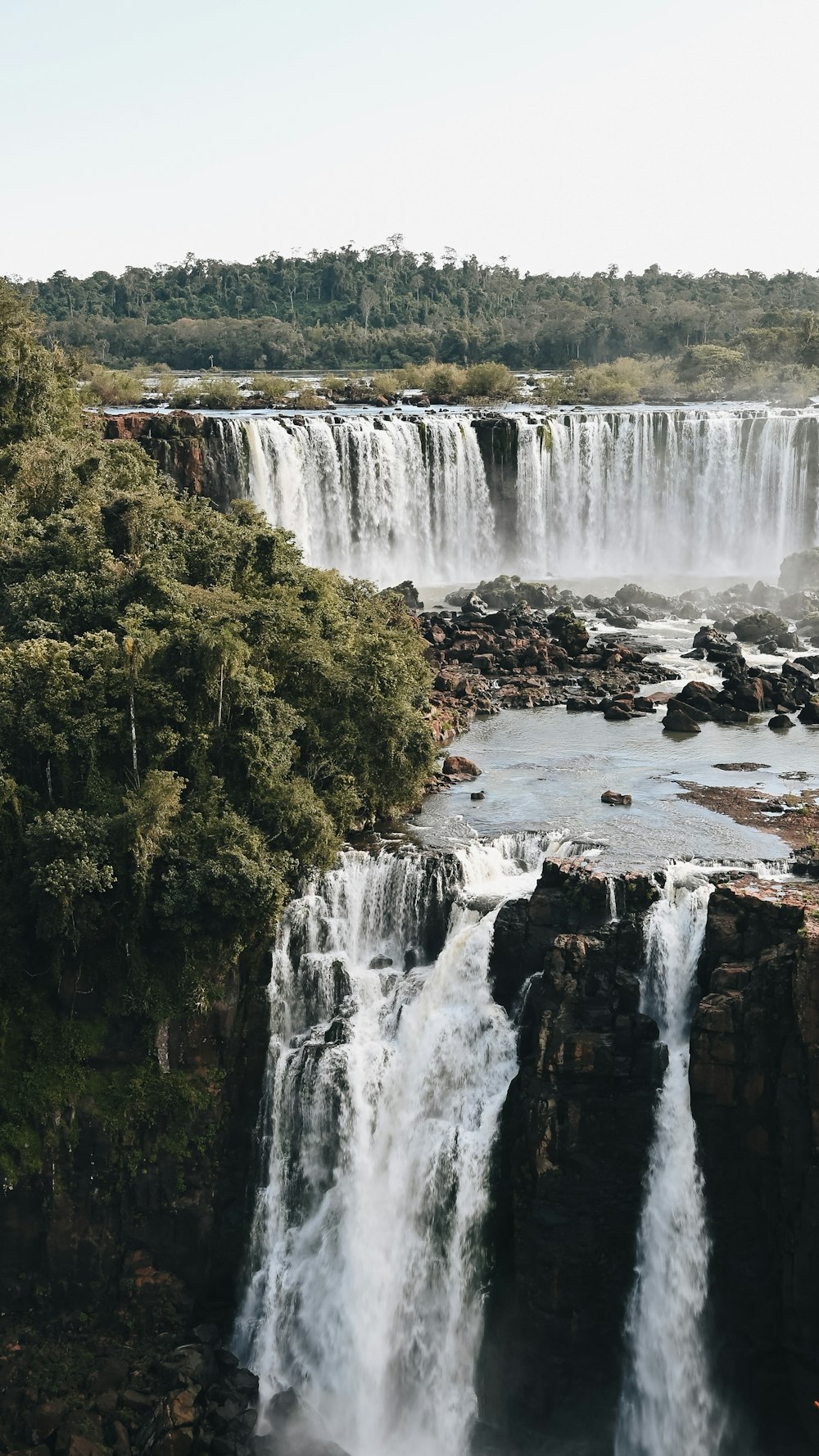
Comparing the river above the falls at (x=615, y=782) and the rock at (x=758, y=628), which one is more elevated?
the rock at (x=758, y=628)

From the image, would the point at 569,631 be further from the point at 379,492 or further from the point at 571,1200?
the point at 571,1200

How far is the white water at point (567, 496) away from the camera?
5219 cm

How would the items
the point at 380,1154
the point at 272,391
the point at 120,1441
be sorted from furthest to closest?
the point at 272,391 → the point at 380,1154 → the point at 120,1441

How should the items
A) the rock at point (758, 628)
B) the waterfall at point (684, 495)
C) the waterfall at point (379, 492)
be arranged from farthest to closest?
the waterfall at point (684, 495), the waterfall at point (379, 492), the rock at point (758, 628)

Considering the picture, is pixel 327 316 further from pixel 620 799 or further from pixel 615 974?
pixel 615 974

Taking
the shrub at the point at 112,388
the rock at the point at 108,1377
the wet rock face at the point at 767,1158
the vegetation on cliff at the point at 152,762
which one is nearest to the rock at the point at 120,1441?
the rock at the point at 108,1377

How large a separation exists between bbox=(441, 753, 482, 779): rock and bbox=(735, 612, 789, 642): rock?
16108 millimetres

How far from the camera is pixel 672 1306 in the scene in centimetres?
2002

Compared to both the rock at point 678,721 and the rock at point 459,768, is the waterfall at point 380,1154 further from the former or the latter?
the rock at point 678,721

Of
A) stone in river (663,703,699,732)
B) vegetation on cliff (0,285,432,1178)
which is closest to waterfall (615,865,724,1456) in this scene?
vegetation on cliff (0,285,432,1178)

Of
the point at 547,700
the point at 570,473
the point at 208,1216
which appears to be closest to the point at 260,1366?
the point at 208,1216

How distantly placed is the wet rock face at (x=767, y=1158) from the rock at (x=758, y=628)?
24629 mm

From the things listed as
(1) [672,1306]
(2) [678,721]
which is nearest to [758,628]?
(2) [678,721]

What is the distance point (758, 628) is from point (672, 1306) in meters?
27.6
